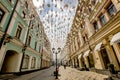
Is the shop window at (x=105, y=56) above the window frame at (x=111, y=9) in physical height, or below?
below

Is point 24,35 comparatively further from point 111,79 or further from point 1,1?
point 111,79

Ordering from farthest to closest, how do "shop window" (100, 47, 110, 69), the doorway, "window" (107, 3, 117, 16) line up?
the doorway, "shop window" (100, 47, 110, 69), "window" (107, 3, 117, 16)

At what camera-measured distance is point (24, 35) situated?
12469 millimetres

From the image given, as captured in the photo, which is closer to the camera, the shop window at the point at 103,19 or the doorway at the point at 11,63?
the shop window at the point at 103,19

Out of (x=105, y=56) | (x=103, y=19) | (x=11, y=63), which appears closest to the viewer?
(x=105, y=56)

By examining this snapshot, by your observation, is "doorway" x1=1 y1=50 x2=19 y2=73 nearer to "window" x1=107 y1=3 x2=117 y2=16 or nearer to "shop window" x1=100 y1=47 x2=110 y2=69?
"shop window" x1=100 y1=47 x2=110 y2=69

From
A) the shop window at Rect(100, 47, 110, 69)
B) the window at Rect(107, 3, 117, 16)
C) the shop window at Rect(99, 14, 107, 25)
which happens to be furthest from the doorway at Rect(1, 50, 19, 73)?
the window at Rect(107, 3, 117, 16)

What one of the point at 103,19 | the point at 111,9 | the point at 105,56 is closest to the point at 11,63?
the point at 105,56

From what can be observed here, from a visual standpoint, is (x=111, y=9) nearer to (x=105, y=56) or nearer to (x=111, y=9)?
(x=111, y=9)

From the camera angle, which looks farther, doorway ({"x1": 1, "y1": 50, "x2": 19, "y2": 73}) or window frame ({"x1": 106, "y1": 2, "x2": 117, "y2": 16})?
doorway ({"x1": 1, "y1": 50, "x2": 19, "y2": 73})

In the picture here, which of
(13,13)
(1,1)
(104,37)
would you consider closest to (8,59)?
(13,13)

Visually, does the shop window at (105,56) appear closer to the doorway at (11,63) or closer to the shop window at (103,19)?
the shop window at (103,19)

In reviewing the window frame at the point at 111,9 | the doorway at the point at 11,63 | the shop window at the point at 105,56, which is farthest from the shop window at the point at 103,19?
the doorway at the point at 11,63

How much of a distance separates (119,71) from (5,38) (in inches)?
446
